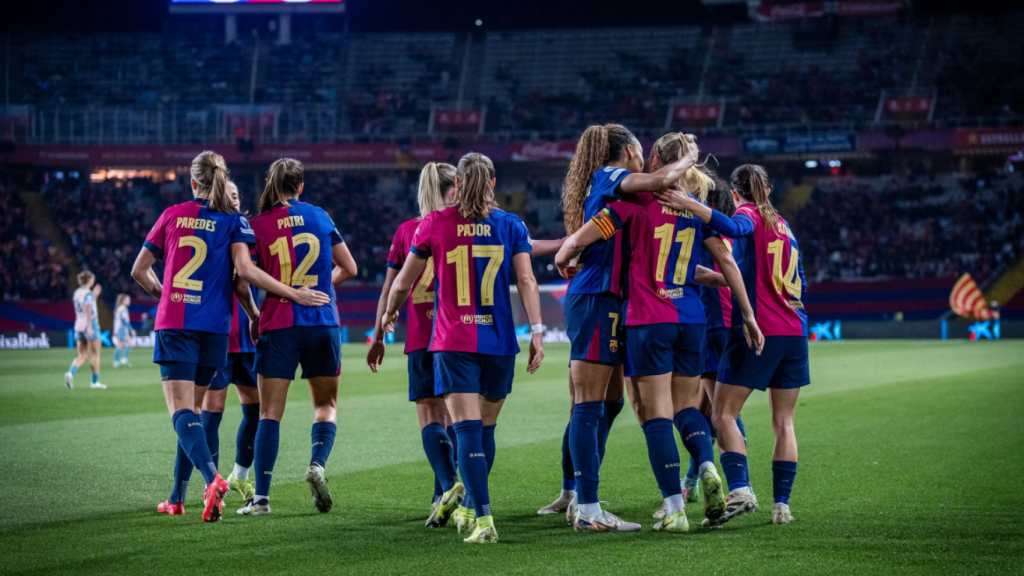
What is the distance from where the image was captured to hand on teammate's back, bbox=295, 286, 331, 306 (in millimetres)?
6311

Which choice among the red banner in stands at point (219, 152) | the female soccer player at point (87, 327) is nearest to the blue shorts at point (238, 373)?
the female soccer player at point (87, 327)

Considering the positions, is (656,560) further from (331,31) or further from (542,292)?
(331,31)

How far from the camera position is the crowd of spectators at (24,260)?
37.7 meters

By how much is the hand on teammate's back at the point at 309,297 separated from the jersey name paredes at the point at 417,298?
499mm

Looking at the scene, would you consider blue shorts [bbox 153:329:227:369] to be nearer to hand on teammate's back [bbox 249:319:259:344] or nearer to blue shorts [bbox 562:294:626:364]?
hand on teammate's back [bbox 249:319:259:344]

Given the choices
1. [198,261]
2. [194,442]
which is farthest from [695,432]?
[198,261]

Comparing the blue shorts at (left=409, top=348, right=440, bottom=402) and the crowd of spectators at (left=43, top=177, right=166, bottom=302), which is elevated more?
the crowd of spectators at (left=43, top=177, right=166, bottom=302)

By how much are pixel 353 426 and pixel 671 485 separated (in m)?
6.99

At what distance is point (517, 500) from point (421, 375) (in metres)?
1.41

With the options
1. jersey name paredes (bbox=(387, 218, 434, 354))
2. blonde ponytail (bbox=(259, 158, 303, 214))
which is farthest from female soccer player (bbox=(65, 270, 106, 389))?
jersey name paredes (bbox=(387, 218, 434, 354))

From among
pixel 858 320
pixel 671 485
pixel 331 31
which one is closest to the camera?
pixel 671 485

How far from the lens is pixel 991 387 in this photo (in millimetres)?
16141

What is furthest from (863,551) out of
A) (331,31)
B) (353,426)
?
(331,31)

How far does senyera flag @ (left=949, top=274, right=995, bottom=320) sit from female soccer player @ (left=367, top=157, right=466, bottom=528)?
118 feet
